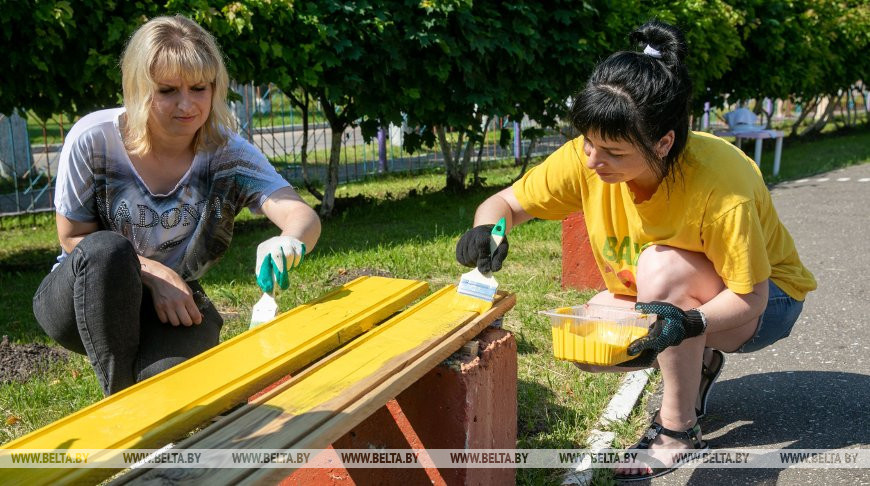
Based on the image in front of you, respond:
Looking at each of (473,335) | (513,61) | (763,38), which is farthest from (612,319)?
(763,38)

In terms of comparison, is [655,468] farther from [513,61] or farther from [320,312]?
[513,61]

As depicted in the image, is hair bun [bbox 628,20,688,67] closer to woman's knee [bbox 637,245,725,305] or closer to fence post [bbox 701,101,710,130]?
woman's knee [bbox 637,245,725,305]

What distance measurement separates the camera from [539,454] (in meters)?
2.83

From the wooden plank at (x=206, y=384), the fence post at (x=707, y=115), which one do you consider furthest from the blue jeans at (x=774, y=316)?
the fence post at (x=707, y=115)

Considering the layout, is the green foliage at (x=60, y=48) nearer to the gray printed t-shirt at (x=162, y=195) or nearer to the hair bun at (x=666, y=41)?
the gray printed t-shirt at (x=162, y=195)

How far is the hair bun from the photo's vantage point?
2.49 m

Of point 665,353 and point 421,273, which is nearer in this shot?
point 665,353

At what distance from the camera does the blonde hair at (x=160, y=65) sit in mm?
2604

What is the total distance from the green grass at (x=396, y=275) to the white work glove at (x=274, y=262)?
3.22 feet

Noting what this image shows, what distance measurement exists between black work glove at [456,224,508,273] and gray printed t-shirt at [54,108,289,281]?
73 centimetres

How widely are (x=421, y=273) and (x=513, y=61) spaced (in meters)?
3.09

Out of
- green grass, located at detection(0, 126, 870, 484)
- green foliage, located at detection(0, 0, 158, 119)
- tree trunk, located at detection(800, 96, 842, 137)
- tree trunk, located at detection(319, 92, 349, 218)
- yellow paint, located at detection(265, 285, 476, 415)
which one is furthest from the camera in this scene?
tree trunk, located at detection(800, 96, 842, 137)

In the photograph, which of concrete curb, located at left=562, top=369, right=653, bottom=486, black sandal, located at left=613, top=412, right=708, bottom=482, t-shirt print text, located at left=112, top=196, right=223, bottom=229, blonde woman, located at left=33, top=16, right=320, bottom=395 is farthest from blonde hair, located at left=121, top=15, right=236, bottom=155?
black sandal, located at left=613, top=412, right=708, bottom=482

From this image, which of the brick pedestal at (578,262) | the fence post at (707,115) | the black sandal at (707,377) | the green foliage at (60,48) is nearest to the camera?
the black sandal at (707,377)
